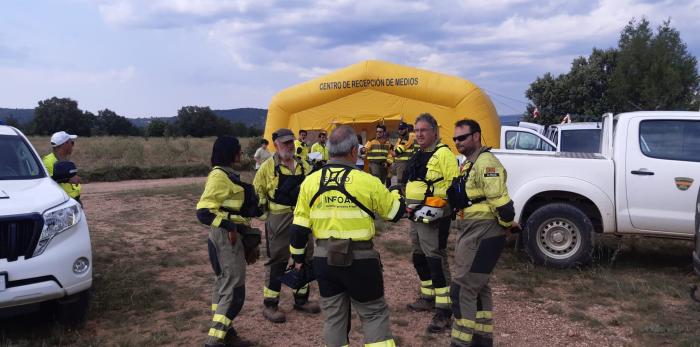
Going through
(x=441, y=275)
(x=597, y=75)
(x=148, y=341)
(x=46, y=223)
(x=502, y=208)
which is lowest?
(x=148, y=341)

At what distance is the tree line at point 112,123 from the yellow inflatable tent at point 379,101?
3780 cm

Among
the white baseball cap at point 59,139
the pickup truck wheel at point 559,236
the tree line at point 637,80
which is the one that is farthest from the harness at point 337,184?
the tree line at point 637,80

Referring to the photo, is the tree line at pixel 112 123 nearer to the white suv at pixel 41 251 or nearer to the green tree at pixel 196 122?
the green tree at pixel 196 122

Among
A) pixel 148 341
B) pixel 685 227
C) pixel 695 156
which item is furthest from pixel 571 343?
pixel 148 341

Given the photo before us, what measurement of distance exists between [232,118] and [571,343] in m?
73.9

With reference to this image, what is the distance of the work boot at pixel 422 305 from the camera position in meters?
5.34

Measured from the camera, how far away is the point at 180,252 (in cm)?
771

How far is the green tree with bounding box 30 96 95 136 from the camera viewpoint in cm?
5556

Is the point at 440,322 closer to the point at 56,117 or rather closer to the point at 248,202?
the point at 248,202

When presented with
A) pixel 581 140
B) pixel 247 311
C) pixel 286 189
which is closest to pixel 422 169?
pixel 286 189

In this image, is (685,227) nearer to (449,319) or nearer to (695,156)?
(695,156)

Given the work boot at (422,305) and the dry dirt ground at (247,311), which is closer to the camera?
the dry dirt ground at (247,311)

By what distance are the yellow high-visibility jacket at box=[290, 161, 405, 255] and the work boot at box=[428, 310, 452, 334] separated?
71.1 inches

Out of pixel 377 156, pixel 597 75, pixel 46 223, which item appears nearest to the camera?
pixel 46 223
